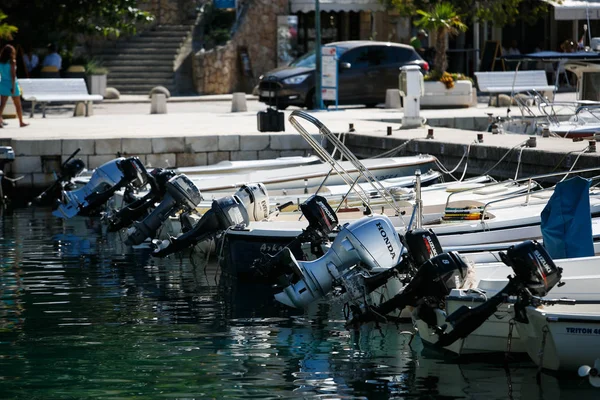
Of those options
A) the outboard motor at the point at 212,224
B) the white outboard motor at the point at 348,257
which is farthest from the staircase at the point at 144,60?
the white outboard motor at the point at 348,257

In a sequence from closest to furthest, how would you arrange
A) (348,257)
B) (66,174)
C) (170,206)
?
(348,257)
(170,206)
(66,174)

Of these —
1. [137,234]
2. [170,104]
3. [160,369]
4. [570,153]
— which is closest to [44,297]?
[137,234]

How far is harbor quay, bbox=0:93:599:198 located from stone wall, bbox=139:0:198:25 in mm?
11379

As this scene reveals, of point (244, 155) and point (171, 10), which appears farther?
point (171, 10)

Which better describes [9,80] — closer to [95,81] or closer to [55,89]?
[55,89]

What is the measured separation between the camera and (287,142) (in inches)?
780

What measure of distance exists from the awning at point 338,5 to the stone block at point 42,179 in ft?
51.9

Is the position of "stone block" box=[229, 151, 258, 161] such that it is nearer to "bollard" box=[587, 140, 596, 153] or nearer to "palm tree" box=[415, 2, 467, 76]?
"bollard" box=[587, 140, 596, 153]

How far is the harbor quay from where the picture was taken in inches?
620

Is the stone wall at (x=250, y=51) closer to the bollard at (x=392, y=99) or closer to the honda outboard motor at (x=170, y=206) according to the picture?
the bollard at (x=392, y=99)

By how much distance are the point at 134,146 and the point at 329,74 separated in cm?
685

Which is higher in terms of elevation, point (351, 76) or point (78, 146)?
point (351, 76)

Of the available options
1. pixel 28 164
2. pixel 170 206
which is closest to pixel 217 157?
pixel 28 164

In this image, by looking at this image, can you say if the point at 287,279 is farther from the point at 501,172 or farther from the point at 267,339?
the point at 501,172
